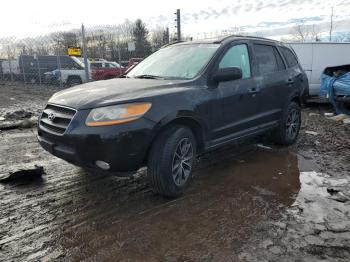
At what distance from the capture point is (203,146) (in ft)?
15.0

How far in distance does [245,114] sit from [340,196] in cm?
157

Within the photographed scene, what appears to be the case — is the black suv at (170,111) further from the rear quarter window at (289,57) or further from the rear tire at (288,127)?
the rear quarter window at (289,57)

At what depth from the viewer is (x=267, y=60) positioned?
5848 mm

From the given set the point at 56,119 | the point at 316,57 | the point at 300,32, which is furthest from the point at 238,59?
the point at 300,32

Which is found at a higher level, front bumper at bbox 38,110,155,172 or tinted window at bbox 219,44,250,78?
tinted window at bbox 219,44,250,78

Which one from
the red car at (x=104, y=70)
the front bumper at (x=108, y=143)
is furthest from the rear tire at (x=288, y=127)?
the red car at (x=104, y=70)

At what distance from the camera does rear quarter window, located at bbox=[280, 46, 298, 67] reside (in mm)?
6423

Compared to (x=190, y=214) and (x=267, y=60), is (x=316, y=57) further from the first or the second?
(x=190, y=214)

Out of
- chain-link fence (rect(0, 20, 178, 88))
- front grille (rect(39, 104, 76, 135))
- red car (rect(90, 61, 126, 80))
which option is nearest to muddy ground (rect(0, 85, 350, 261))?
front grille (rect(39, 104, 76, 135))

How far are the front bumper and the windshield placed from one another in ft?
3.78

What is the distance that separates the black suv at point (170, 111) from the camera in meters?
3.70

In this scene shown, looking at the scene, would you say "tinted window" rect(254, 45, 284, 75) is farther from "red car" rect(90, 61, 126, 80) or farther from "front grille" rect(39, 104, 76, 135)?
"red car" rect(90, 61, 126, 80)

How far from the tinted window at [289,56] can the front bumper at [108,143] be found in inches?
140

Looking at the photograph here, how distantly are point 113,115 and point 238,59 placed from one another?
2.23 meters
